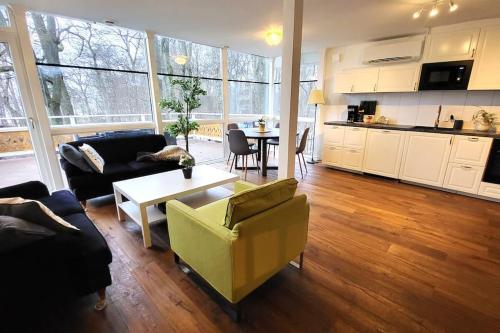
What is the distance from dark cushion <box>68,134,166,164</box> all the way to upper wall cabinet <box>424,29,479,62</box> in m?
4.51

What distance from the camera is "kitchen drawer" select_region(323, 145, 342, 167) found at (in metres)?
4.68

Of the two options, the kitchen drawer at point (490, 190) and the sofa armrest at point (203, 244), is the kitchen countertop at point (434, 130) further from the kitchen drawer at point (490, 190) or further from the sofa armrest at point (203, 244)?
the sofa armrest at point (203, 244)

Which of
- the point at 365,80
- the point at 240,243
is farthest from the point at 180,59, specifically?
→ the point at 240,243

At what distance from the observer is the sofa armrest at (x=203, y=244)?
53.9 inches

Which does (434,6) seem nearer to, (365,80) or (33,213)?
(365,80)

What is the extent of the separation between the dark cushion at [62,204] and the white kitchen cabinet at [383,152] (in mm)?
4292

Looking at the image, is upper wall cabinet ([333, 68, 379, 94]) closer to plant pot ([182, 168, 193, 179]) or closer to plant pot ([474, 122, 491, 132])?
plant pot ([474, 122, 491, 132])

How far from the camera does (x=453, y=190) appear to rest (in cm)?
358

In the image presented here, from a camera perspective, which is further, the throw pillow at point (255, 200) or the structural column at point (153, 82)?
the structural column at point (153, 82)

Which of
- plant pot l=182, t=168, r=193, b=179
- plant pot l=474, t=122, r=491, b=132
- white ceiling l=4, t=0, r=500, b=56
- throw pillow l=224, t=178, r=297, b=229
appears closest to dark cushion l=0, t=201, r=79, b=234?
throw pillow l=224, t=178, r=297, b=229

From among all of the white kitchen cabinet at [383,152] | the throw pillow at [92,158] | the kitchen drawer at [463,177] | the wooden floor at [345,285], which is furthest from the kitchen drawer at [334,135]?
the throw pillow at [92,158]

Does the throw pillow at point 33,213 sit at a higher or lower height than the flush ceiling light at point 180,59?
lower

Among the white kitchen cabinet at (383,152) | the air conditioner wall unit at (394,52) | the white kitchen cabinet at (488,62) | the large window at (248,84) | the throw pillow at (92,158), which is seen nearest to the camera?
the throw pillow at (92,158)

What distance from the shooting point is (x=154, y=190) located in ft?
8.03
